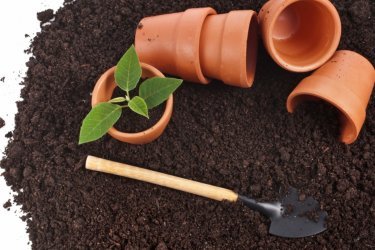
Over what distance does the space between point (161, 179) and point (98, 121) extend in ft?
0.95

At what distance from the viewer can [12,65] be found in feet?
7.05

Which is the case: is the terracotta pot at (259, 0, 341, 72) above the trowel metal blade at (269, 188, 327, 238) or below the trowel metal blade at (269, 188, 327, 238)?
above

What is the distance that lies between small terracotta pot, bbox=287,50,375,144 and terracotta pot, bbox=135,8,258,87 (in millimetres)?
217

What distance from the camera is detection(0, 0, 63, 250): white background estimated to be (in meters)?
1.90

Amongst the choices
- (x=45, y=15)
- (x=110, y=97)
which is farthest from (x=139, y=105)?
(x=45, y=15)

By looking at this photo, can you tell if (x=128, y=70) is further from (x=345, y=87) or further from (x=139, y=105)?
(x=345, y=87)

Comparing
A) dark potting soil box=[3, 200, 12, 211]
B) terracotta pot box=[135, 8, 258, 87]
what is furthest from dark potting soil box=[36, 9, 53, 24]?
dark potting soil box=[3, 200, 12, 211]

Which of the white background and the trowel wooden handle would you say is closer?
Answer: the trowel wooden handle

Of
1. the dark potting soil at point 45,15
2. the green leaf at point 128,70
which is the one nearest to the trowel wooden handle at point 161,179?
the green leaf at point 128,70

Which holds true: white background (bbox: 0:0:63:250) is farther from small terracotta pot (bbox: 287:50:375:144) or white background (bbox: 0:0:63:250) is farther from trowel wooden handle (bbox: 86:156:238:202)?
small terracotta pot (bbox: 287:50:375:144)

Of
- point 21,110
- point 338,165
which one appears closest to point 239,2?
point 338,165

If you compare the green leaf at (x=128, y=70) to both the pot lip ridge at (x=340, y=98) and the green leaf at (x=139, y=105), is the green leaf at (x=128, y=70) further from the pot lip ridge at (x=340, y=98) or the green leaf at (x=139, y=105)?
the pot lip ridge at (x=340, y=98)

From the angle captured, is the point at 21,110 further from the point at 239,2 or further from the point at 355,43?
the point at 355,43

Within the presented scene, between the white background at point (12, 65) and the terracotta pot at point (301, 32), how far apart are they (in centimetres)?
91
